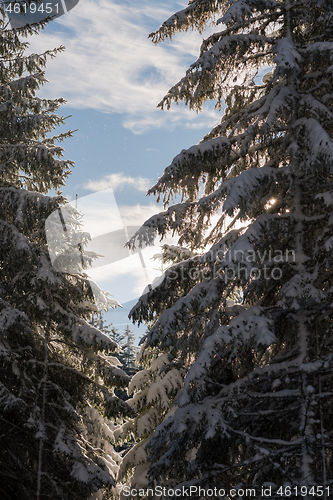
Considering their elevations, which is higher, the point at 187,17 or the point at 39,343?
the point at 187,17

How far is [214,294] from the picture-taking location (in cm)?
550

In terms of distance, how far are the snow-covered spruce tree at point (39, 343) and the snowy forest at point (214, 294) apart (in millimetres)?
45

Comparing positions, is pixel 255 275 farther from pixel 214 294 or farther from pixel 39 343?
pixel 39 343

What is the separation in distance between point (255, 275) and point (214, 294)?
825 millimetres

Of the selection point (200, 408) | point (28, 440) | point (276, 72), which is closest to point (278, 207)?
point (276, 72)

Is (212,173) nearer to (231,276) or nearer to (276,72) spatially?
(276,72)

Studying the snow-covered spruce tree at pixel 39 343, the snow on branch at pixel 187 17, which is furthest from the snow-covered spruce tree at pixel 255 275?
the snow-covered spruce tree at pixel 39 343

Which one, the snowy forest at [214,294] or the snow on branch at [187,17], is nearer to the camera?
the snowy forest at [214,294]

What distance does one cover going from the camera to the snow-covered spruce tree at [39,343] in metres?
8.02

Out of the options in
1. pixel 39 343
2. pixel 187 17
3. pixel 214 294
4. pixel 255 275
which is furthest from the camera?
pixel 39 343

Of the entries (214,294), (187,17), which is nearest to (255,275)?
(214,294)

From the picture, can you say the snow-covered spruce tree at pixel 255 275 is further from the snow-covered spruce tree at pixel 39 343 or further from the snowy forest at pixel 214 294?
the snow-covered spruce tree at pixel 39 343

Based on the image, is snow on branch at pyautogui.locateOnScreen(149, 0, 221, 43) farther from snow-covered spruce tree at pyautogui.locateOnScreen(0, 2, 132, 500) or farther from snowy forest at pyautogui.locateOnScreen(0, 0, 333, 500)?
snow-covered spruce tree at pyautogui.locateOnScreen(0, 2, 132, 500)

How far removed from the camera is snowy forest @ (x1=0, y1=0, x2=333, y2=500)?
4.87 metres
